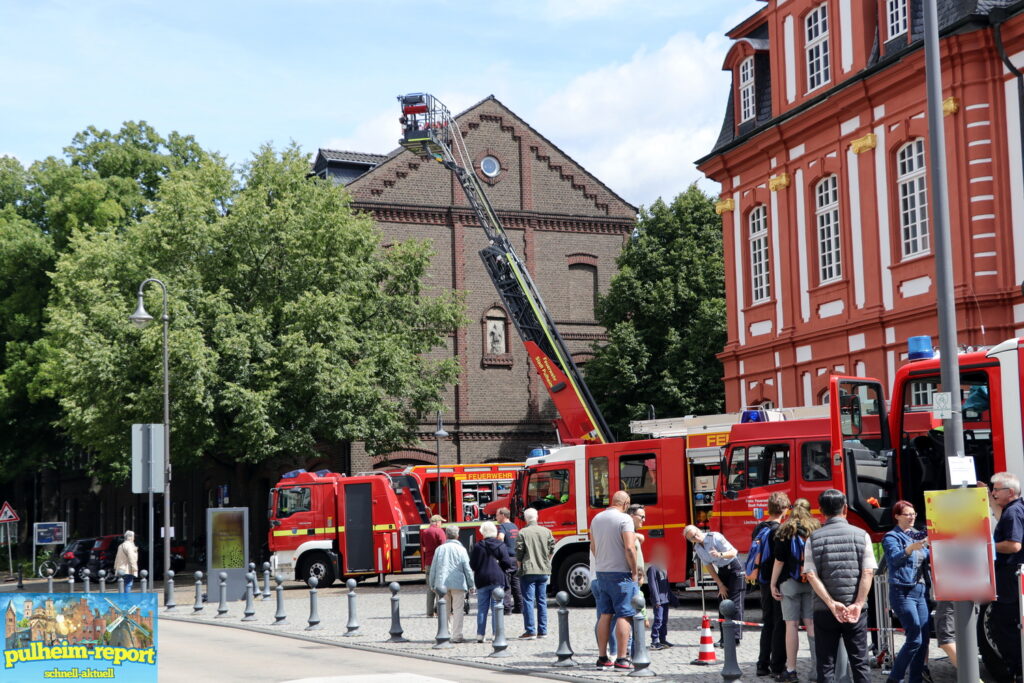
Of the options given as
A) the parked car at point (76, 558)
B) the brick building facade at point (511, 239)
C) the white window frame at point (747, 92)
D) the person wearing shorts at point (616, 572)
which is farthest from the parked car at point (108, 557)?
the person wearing shorts at point (616, 572)

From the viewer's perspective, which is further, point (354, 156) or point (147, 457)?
point (354, 156)

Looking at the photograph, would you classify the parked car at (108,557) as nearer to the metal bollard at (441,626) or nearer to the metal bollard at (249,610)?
the metal bollard at (249,610)

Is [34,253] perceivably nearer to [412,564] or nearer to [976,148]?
[412,564]

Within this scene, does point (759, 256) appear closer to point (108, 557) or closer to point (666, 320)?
point (666, 320)

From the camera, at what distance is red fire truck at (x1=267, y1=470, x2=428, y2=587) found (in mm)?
31062

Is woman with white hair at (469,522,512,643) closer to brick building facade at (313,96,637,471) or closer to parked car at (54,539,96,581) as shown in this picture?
brick building facade at (313,96,637,471)

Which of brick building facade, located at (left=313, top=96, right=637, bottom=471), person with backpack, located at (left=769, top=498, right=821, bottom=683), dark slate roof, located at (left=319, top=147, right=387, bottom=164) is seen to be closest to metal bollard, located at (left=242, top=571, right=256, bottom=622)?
person with backpack, located at (left=769, top=498, right=821, bottom=683)

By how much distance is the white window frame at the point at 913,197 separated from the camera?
24.5 metres

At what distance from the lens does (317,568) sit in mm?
31297

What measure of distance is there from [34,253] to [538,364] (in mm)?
22114

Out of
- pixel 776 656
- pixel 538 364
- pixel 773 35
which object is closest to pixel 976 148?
pixel 773 35

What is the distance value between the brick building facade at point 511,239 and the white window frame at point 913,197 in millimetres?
22768

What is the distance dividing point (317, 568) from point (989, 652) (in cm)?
2178

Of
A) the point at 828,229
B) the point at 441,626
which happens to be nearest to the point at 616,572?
the point at 441,626
